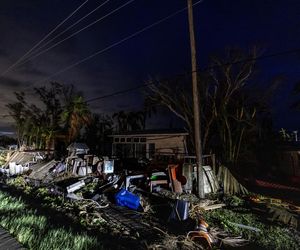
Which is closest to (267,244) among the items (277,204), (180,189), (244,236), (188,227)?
(244,236)

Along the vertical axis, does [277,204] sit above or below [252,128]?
below

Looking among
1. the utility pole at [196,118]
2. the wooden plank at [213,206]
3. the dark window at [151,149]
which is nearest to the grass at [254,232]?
the wooden plank at [213,206]

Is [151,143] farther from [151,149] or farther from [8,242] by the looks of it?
[8,242]

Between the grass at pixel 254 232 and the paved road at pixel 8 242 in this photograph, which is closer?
the paved road at pixel 8 242

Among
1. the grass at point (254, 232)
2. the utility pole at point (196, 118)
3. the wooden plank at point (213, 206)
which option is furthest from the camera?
the utility pole at point (196, 118)

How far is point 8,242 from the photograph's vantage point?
5.11m

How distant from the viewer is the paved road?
15.8 ft

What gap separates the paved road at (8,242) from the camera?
482 centimetres

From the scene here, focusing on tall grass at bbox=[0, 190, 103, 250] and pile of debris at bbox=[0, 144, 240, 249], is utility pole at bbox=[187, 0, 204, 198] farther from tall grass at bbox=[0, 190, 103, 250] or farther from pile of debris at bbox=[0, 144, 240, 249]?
tall grass at bbox=[0, 190, 103, 250]

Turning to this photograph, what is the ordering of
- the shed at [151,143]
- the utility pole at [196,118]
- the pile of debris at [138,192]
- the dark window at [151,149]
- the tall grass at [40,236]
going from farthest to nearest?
the dark window at [151,149] → the shed at [151,143] → the utility pole at [196,118] → the pile of debris at [138,192] → the tall grass at [40,236]

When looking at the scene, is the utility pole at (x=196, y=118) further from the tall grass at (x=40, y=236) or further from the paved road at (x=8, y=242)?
the paved road at (x=8, y=242)

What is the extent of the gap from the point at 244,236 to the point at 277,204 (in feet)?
10.9

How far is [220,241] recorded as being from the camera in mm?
6914

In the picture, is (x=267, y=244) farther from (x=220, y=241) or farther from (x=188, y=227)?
(x=188, y=227)
